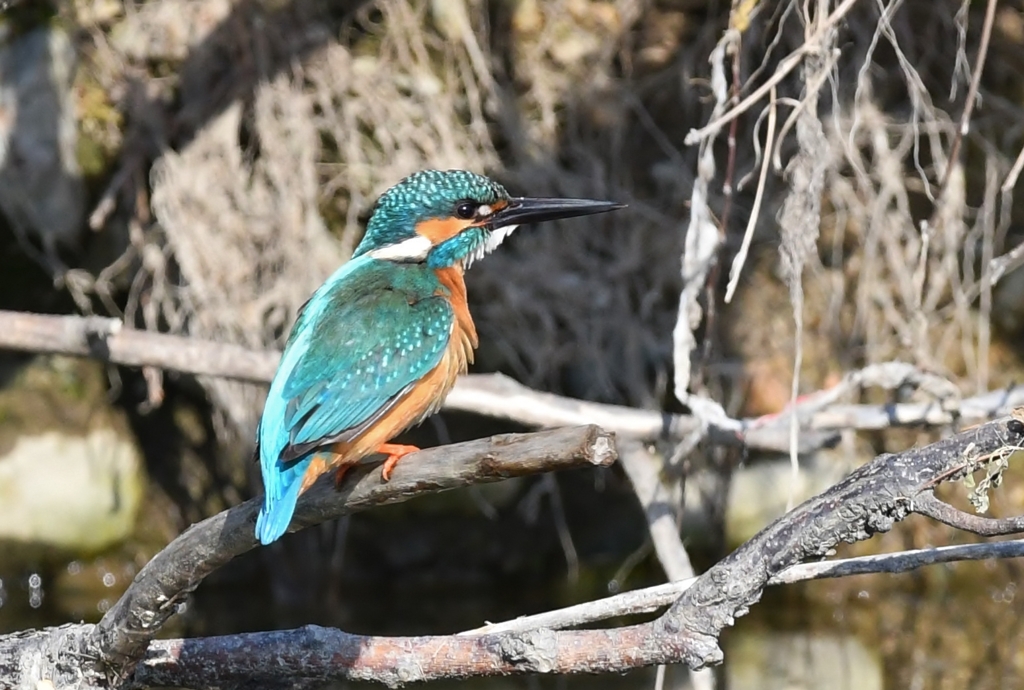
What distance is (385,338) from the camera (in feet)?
8.39

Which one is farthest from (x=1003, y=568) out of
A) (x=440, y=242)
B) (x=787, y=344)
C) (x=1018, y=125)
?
(x=440, y=242)

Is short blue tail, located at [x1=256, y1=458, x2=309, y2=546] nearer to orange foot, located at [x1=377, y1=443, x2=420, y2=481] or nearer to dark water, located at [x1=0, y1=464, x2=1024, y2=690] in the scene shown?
orange foot, located at [x1=377, y1=443, x2=420, y2=481]

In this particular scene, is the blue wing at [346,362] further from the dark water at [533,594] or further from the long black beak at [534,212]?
the dark water at [533,594]

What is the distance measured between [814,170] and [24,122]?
2965mm

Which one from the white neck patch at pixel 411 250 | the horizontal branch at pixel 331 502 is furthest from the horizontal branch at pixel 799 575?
the white neck patch at pixel 411 250

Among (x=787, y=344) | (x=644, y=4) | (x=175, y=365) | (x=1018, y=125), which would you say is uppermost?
(x=644, y=4)

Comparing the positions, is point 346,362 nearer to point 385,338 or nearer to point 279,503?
point 385,338

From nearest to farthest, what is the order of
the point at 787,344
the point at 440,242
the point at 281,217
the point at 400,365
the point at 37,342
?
the point at 400,365 < the point at 440,242 < the point at 37,342 < the point at 281,217 < the point at 787,344

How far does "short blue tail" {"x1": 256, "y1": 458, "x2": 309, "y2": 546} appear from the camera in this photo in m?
2.03

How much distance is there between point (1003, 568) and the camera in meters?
4.90

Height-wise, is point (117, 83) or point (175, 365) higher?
point (117, 83)

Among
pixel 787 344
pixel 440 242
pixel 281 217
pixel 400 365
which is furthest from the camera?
pixel 787 344

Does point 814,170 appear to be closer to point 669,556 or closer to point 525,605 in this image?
point 669,556

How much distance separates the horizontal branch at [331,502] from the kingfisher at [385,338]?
0.06m
